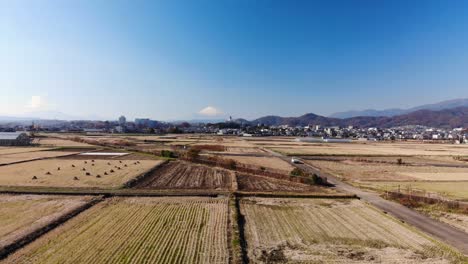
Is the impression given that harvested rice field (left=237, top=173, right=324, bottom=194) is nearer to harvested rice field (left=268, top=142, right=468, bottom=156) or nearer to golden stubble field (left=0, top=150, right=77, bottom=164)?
harvested rice field (left=268, top=142, right=468, bottom=156)

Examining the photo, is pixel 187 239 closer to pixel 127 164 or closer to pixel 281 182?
pixel 281 182

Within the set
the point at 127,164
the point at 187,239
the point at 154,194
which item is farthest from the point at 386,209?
the point at 127,164

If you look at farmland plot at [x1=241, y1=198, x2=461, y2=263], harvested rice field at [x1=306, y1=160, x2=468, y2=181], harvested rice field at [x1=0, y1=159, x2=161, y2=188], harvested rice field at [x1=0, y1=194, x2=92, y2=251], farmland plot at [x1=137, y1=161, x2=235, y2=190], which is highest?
harvested rice field at [x1=0, y1=159, x2=161, y2=188]

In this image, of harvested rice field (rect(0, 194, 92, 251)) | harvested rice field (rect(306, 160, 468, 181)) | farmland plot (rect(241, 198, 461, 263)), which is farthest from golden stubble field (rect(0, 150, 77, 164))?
harvested rice field (rect(306, 160, 468, 181))

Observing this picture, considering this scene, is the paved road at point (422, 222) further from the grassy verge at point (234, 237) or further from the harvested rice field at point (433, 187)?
the grassy verge at point (234, 237)

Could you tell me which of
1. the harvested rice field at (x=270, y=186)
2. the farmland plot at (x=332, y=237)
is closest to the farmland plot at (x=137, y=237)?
the farmland plot at (x=332, y=237)

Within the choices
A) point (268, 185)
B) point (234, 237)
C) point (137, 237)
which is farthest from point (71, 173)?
point (234, 237)
